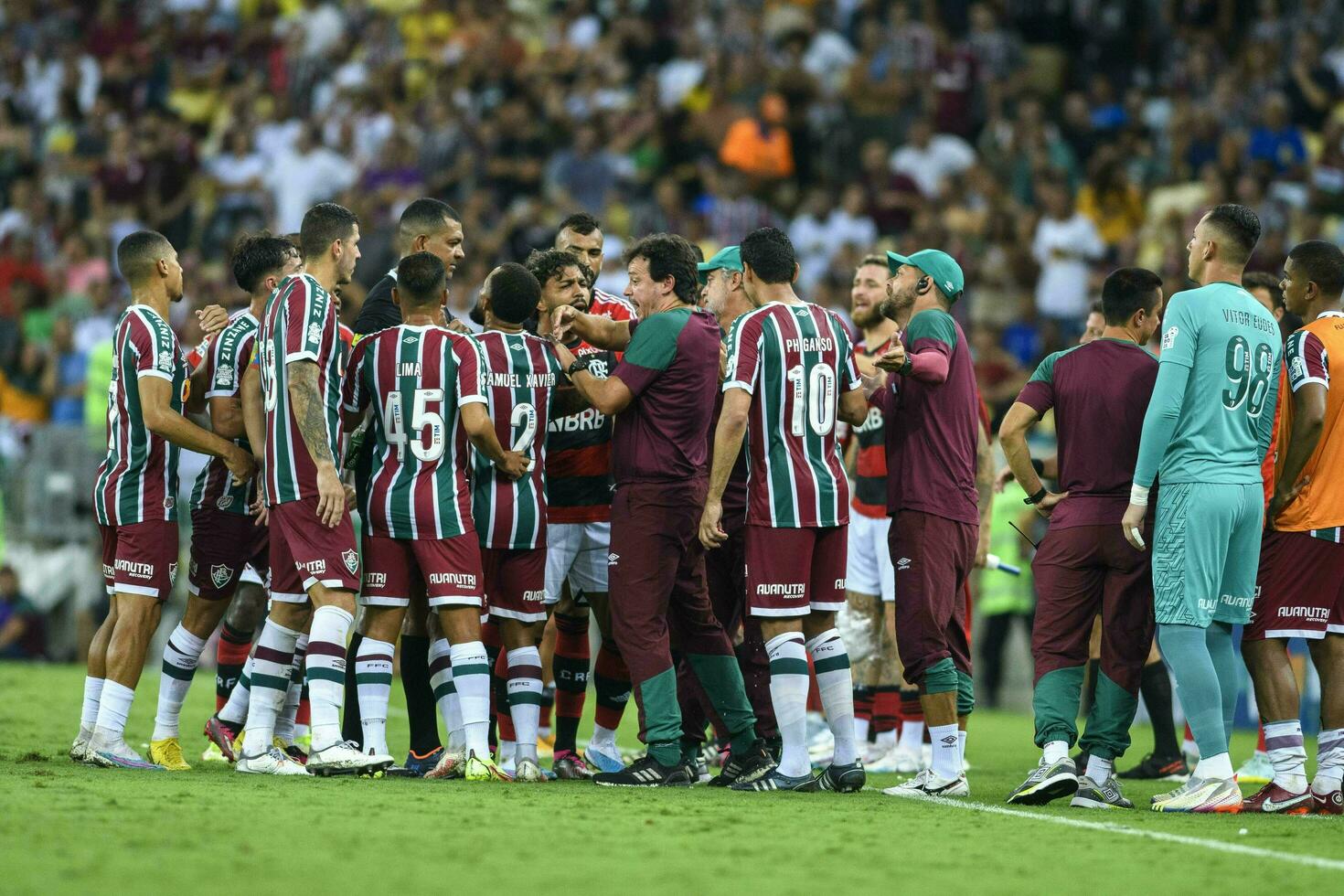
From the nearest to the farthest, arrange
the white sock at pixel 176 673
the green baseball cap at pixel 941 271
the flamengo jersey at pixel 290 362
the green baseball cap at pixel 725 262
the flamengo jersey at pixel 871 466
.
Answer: the flamengo jersey at pixel 290 362 < the green baseball cap at pixel 941 271 < the white sock at pixel 176 673 < the green baseball cap at pixel 725 262 < the flamengo jersey at pixel 871 466

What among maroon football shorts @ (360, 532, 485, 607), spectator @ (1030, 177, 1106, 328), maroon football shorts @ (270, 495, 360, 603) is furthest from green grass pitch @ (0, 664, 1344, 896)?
spectator @ (1030, 177, 1106, 328)

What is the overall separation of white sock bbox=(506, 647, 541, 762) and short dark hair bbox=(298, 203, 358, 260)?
2301 mm

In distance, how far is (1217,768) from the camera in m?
7.54

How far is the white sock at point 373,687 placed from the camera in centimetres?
799

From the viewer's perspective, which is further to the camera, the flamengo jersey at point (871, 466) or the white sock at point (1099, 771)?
the flamengo jersey at point (871, 466)

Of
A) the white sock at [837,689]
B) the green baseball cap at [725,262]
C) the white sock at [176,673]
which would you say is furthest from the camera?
the green baseball cap at [725,262]

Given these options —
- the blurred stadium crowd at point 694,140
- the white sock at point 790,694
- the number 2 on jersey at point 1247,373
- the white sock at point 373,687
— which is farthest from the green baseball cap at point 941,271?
the blurred stadium crowd at point 694,140

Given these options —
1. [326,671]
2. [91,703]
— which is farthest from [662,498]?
[91,703]

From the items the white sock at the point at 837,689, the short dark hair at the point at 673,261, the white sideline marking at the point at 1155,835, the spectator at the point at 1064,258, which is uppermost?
the spectator at the point at 1064,258

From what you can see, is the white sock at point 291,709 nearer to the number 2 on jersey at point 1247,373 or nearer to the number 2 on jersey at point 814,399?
the number 2 on jersey at point 814,399

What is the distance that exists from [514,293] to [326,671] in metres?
2.11

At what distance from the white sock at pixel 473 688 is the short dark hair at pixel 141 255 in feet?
9.05

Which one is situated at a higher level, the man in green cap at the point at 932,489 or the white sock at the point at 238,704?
the man in green cap at the point at 932,489

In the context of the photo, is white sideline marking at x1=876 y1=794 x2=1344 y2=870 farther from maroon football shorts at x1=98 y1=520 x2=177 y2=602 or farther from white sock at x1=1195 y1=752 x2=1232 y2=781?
maroon football shorts at x1=98 y1=520 x2=177 y2=602
